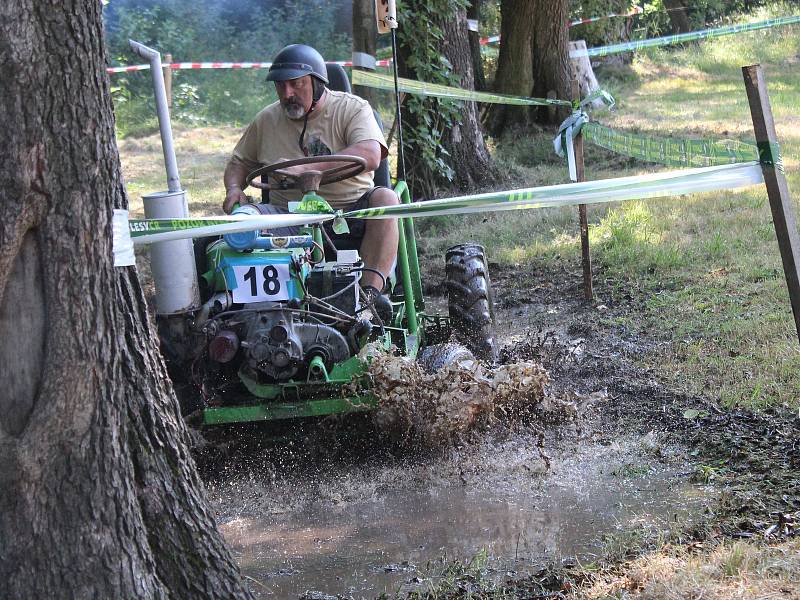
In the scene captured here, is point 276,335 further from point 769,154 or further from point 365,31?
point 365,31

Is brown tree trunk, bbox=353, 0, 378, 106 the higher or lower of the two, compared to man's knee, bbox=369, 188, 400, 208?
higher

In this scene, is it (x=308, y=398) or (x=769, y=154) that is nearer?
(x=769, y=154)

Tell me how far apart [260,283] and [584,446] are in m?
1.69

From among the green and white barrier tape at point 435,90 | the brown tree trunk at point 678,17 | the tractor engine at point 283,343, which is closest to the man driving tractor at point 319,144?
the tractor engine at point 283,343

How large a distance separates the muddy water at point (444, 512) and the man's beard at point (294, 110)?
89.5 inches

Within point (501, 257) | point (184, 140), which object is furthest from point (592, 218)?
point (184, 140)

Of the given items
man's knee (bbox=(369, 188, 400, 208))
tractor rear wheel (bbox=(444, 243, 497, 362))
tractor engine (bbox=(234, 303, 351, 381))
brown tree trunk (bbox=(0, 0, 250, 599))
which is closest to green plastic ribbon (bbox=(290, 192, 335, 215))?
tractor engine (bbox=(234, 303, 351, 381))

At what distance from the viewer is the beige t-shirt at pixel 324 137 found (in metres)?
5.89

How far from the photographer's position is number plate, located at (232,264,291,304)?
189 inches

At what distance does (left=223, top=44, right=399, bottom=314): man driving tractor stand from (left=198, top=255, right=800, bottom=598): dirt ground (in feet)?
3.37

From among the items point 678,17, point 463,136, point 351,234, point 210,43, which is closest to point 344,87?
point 351,234

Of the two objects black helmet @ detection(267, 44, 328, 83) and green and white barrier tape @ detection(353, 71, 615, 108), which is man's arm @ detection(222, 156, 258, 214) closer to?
black helmet @ detection(267, 44, 328, 83)

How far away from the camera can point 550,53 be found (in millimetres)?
13375

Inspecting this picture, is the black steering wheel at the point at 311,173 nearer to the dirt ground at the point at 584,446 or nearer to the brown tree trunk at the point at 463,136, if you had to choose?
the dirt ground at the point at 584,446
